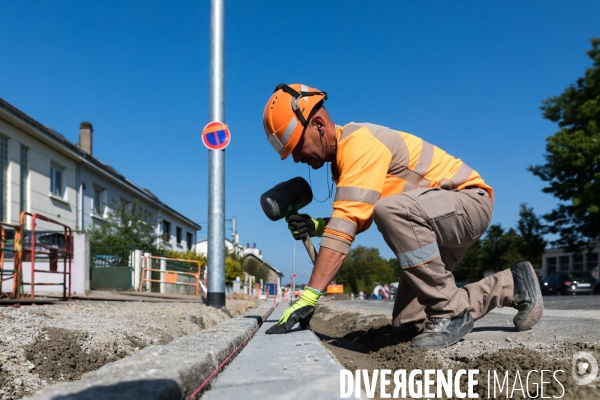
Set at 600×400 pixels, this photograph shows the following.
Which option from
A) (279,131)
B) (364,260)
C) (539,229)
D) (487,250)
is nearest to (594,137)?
(539,229)

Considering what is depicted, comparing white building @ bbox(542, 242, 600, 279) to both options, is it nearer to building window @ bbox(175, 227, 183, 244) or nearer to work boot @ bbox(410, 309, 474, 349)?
building window @ bbox(175, 227, 183, 244)

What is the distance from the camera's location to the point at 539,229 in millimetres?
30141

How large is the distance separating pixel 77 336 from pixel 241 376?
1946mm

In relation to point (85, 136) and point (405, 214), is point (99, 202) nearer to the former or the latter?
point (85, 136)

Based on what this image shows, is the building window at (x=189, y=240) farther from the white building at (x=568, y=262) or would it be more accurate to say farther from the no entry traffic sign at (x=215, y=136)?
the no entry traffic sign at (x=215, y=136)

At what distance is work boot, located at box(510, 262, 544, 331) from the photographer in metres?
3.51

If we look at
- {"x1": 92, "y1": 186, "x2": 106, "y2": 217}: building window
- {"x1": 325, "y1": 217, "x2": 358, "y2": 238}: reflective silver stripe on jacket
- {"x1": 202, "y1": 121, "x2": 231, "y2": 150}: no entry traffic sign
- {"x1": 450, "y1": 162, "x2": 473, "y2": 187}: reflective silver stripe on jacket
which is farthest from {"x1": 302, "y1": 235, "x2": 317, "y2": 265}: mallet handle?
{"x1": 92, "y1": 186, "x2": 106, "y2": 217}: building window

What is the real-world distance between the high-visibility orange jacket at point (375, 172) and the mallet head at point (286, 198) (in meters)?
0.32

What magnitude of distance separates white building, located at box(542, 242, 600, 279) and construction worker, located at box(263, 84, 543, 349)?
145ft

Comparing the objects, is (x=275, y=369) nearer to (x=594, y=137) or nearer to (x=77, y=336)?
(x=77, y=336)

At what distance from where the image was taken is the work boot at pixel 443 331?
2.89 m

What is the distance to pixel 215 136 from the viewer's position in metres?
8.28

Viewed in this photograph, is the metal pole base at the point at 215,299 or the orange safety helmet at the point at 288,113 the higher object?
the orange safety helmet at the point at 288,113

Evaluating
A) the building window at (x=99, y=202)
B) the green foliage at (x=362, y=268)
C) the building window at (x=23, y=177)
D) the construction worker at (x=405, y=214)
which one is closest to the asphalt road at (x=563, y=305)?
the construction worker at (x=405, y=214)
